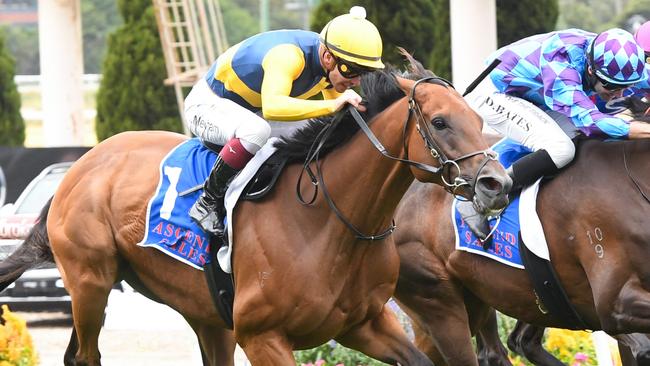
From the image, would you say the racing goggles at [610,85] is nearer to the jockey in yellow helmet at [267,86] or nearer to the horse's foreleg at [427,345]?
the jockey in yellow helmet at [267,86]

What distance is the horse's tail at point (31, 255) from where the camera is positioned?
6.52 m

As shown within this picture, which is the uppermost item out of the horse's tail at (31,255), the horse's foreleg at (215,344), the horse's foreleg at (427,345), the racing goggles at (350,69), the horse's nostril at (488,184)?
the racing goggles at (350,69)

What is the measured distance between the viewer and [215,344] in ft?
20.8

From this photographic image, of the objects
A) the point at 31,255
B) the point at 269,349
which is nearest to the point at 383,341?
the point at 269,349

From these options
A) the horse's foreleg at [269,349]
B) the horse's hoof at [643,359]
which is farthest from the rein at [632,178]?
the horse's foreleg at [269,349]

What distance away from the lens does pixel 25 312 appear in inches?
416

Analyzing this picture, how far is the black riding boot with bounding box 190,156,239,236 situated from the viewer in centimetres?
545

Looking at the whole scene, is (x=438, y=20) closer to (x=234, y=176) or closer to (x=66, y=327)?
(x=66, y=327)

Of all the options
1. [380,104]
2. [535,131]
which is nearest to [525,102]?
[535,131]

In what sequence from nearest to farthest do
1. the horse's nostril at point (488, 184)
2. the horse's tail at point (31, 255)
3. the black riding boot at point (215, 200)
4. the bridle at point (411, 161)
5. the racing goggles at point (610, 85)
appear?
1. the horse's nostril at point (488, 184)
2. the bridle at point (411, 161)
3. the black riding boot at point (215, 200)
4. the racing goggles at point (610, 85)
5. the horse's tail at point (31, 255)

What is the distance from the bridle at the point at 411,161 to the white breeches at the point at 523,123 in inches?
37.4

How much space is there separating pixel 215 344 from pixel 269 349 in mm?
1233

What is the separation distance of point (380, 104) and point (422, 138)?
0.37 metres

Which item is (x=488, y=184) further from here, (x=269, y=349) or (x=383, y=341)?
(x=269, y=349)
